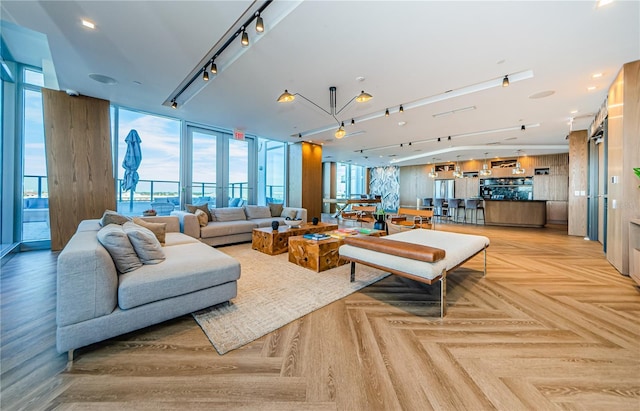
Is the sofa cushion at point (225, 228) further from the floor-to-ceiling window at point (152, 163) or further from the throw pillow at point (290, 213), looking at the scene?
the floor-to-ceiling window at point (152, 163)

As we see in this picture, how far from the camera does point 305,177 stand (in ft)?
26.9

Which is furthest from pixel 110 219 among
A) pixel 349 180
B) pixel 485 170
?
pixel 485 170

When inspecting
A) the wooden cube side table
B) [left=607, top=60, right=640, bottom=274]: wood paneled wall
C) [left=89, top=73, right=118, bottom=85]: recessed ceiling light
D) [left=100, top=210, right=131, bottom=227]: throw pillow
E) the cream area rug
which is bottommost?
the cream area rug

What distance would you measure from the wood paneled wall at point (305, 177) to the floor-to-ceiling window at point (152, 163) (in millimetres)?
3491

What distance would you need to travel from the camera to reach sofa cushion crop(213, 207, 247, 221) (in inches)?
216

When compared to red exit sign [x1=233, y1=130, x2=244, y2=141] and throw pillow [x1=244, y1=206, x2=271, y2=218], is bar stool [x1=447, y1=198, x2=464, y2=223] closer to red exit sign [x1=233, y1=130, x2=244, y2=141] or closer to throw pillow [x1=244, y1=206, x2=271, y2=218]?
throw pillow [x1=244, y1=206, x2=271, y2=218]

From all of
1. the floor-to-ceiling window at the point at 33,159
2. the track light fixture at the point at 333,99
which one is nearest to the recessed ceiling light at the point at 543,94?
the track light fixture at the point at 333,99

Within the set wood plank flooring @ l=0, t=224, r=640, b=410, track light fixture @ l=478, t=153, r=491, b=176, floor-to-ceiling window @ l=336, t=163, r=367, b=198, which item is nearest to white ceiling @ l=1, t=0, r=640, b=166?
wood plank flooring @ l=0, t=224, r=640, b=410

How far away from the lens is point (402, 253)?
92.7 inches

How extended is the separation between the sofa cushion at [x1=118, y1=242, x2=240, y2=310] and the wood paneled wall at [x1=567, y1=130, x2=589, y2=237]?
28.3ft

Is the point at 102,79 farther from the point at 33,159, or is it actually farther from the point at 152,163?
the point at 33,159

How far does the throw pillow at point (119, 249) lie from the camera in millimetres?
1926

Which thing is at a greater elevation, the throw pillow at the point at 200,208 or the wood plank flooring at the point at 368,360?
the throw pillow at the point at 200,208

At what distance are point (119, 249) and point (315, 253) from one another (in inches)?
85.9
